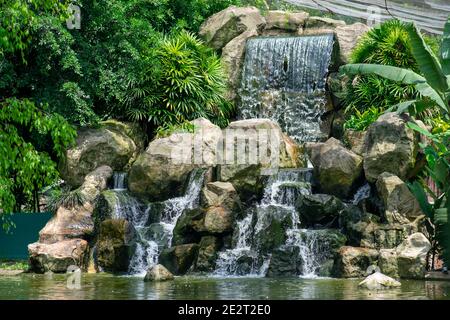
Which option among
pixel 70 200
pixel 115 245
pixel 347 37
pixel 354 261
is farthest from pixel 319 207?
pixel 347 37

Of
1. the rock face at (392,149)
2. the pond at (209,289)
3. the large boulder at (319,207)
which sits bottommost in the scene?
the pond at (209,289)

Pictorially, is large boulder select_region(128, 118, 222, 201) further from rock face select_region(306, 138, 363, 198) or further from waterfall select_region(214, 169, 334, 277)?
rock face select_region(306, 138, 363, 198)

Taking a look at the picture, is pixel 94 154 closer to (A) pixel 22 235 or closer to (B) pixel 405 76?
(A) pixel 22 235

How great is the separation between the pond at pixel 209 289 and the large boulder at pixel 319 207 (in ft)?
7.36

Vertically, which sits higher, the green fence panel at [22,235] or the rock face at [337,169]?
the rock face at [337,169]

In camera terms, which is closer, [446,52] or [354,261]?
[354,261]

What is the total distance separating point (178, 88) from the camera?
2448 cm

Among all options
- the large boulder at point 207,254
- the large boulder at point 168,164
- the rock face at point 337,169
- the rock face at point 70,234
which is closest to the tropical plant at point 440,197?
the rock face at point 337,169

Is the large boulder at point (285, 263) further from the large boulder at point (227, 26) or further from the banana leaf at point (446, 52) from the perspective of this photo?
the large boulder at point (227, 26)

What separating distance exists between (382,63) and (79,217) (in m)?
9.31

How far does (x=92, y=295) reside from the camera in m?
14.3

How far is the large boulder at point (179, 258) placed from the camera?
18406mm

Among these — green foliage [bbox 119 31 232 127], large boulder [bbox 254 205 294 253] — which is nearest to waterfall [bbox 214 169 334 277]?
large boulder [bbox 254 205 294 253]
